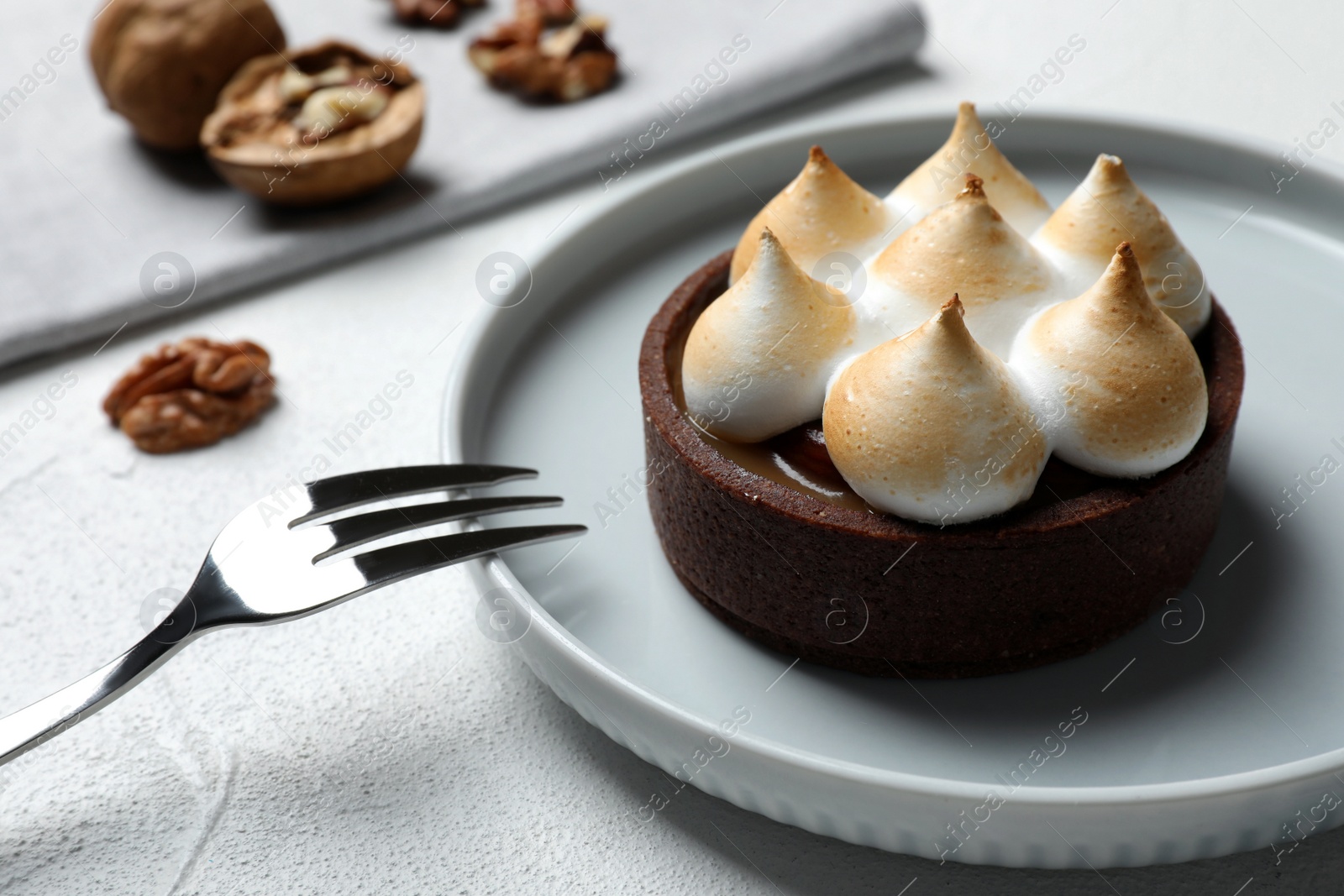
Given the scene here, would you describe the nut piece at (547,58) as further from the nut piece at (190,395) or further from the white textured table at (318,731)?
the nut piece at (190,395)

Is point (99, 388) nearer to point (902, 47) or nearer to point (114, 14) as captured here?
point (114, 14)

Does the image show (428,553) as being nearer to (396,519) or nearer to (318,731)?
(396,519)

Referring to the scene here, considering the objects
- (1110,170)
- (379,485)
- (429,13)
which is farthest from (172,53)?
(1110,170)

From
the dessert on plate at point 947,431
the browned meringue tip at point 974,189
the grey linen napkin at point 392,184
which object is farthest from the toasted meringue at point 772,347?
the grey linen napkin at point 392,184

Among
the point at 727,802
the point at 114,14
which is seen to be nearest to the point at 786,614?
the point at 727,802

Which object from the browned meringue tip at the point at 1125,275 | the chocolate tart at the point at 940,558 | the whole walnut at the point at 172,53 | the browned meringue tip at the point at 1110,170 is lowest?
the whole walnut at the point at 172,53

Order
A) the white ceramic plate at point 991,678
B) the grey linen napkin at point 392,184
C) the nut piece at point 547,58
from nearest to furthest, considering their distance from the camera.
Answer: the white ceramic plate at point 991,678 → the grey linen napkin at point 392,184 → the nut piece at point 547,58

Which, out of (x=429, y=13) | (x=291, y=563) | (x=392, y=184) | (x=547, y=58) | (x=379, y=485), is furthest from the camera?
(x=429, y=13)
